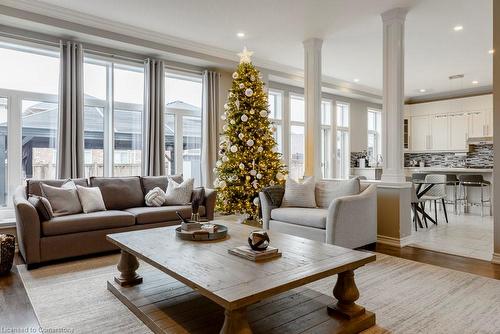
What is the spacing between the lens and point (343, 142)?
9.68 meters

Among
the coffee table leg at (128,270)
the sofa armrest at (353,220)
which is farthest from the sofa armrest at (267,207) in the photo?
the coffee table leg at (128,270)

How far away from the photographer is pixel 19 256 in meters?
3.97

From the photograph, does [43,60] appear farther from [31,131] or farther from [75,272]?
[75,272]

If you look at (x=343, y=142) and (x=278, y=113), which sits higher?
(x=278, y=113)

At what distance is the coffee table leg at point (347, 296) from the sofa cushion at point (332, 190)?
6.85 ft

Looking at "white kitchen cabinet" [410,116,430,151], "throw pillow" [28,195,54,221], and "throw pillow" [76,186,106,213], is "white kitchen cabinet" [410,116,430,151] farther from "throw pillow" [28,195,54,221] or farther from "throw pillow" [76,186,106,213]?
"throw pillow" [28,195,54,221]

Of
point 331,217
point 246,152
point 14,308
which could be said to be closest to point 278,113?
point 246,152

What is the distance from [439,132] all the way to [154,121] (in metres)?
8.01

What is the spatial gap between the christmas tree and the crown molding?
2.90ft

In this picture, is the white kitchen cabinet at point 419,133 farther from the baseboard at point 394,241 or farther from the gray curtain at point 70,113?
the gray curtain at point 70,113

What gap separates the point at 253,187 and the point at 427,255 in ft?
8.47

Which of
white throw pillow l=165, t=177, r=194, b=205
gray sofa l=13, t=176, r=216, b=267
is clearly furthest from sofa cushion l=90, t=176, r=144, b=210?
white throw pillow l=165, t=177, r=194, b=205

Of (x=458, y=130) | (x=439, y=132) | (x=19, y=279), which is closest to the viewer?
(x=19, y=279)

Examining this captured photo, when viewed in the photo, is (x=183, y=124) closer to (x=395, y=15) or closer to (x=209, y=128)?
(x=209, y=128)
